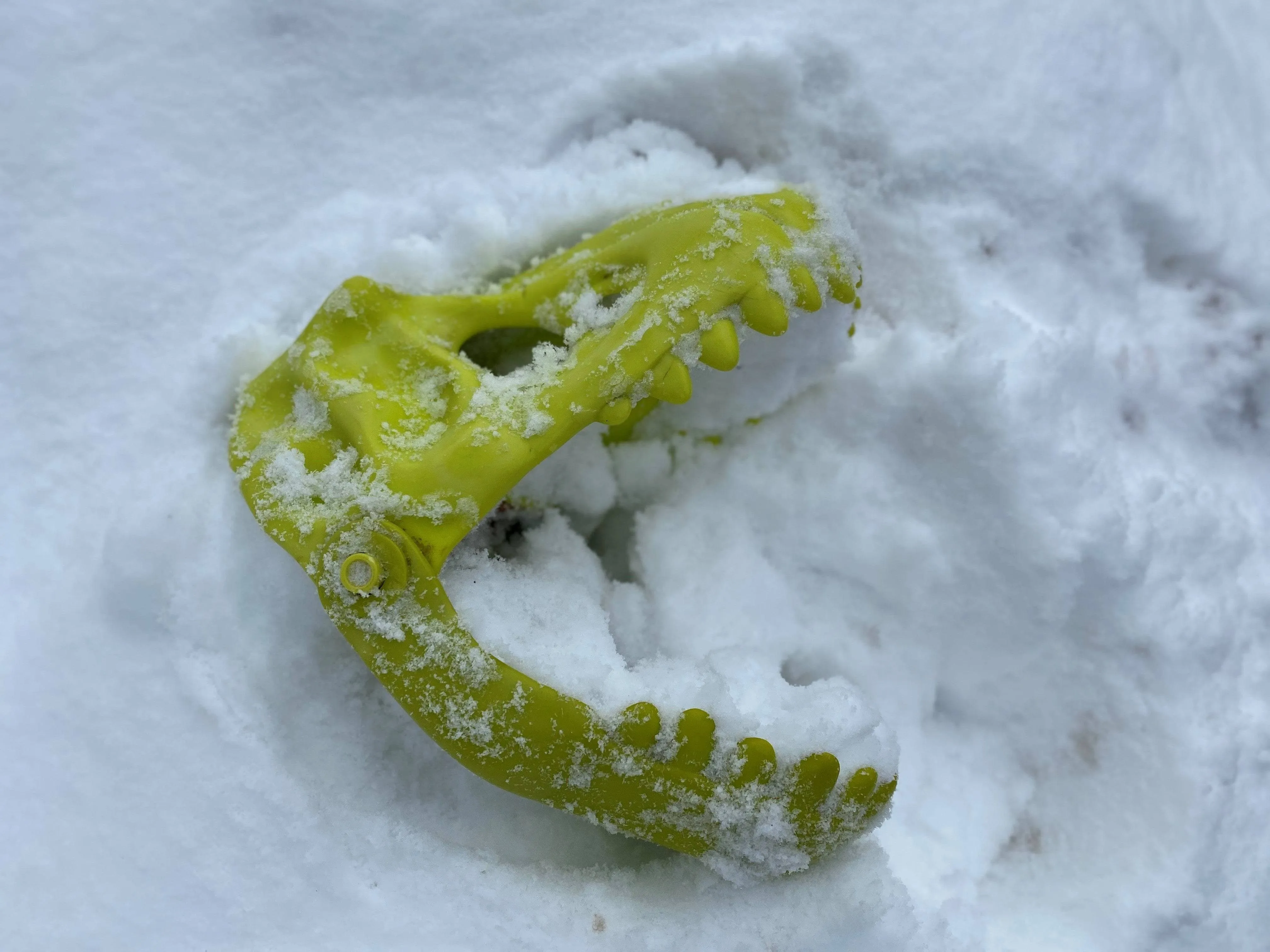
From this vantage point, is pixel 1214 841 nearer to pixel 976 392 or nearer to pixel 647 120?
pixel 976 392

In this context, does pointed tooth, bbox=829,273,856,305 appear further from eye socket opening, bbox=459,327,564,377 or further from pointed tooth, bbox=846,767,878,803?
pointed tooth, bbox=846,767,878,803

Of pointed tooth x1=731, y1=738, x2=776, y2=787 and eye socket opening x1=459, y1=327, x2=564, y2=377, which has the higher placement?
eye socket opening x1=459, y1=327, x2=564, y2=377


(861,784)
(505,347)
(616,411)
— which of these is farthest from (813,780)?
(505,347)

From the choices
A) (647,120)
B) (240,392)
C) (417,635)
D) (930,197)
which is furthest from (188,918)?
(930,197)

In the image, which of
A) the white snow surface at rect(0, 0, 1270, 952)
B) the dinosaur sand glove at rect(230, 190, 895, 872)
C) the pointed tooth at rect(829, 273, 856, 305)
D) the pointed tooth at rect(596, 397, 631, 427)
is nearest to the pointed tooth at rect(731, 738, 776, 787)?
the dinosaur sand glove at rect(230, 190, 895, 872)

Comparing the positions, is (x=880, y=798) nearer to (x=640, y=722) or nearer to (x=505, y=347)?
(x=640, y=722)

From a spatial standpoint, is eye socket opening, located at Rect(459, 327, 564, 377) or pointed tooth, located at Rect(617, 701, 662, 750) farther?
eye socket opening, located at Rect(459, 327, 564, 377)

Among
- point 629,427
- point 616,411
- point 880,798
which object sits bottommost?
point 880,798
